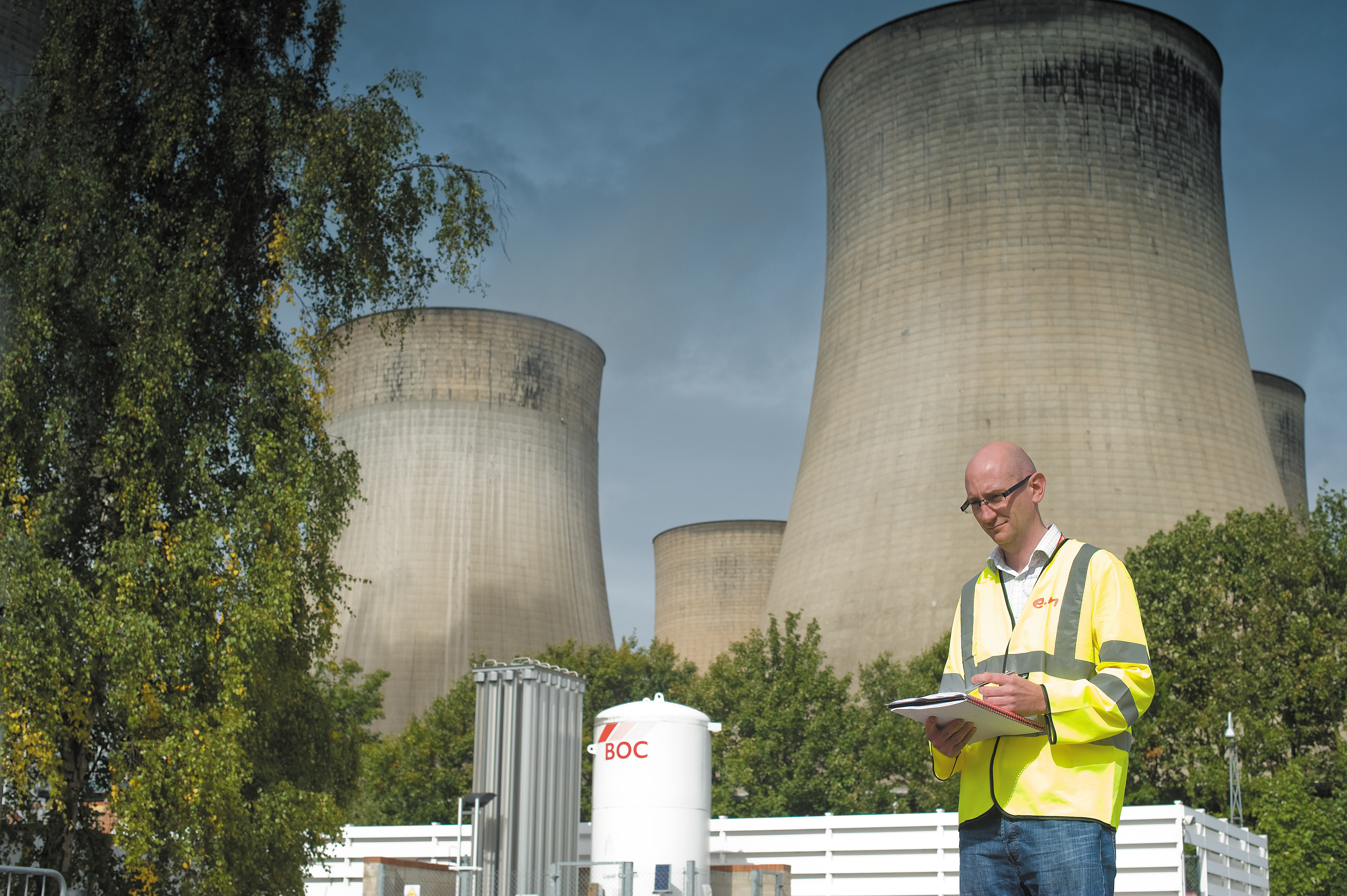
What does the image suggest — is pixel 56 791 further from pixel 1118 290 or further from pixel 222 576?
pixel 1118 290

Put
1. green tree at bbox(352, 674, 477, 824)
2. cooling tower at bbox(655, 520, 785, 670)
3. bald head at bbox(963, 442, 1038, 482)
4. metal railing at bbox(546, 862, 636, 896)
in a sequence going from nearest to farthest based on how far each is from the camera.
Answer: bald head at bbox(963, 442, 1038, 482) → metal railing at bbox(546, 862, 636, 896) → green tree at bbox(352, 674, 477, 824) → cooling tower at bbox(655, 520, 785, 670)

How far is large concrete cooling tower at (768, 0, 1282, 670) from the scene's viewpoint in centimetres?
2016

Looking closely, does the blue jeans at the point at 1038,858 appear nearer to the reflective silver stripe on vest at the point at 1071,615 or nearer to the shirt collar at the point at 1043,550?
the reflective silver stripe on vest at the point at 1071,615

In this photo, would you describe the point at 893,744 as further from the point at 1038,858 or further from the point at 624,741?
the point at 1038,858

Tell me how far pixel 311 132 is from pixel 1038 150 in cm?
1575

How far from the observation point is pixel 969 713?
2.36m

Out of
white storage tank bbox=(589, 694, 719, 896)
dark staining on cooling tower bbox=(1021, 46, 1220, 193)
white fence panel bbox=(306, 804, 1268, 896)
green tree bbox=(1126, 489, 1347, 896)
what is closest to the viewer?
white storage tank bbox=(589, 694, 719, 896)

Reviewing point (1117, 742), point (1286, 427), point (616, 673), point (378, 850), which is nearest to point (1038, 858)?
point (1117, 742)

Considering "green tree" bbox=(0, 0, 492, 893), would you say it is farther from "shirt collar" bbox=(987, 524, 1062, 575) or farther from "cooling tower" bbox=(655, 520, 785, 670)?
"cooling tower" bbox=(655, 520, 785, 670)

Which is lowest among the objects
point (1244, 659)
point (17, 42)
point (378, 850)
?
point (378, 850)

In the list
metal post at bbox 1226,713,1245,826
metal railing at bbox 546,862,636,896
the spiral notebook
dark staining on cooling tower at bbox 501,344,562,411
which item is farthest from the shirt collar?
dark staining on cooling tower at bbox 501,344,562,411

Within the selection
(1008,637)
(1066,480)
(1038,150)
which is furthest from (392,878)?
(1038,150)

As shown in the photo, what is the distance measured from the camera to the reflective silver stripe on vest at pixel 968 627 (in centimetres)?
268

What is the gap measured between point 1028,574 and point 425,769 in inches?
889
